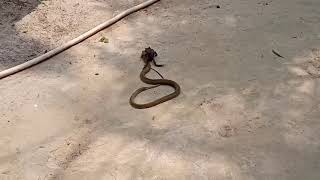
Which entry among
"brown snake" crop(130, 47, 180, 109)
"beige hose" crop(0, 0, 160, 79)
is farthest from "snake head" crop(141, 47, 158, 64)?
"beige hose" crop(0, 0, 160, 79)

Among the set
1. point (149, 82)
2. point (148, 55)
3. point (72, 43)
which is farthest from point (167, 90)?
point (72, 43)

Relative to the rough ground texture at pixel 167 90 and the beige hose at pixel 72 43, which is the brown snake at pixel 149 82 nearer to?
the rough ground texture at pixel 167 90

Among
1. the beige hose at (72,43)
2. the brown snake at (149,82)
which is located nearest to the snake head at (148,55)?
the brown snake at (149,82)

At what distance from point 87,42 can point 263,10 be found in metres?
1.99

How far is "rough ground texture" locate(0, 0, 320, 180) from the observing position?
3.05 metres

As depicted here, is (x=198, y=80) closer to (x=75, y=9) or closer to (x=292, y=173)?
(x=292, y=173)

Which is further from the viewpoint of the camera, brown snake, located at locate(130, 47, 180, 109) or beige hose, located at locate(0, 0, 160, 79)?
beige hose, located at locate(0, 0, 160, 79)

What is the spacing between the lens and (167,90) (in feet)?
12.5

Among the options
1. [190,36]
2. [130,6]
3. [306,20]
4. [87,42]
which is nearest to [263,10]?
[306,20]

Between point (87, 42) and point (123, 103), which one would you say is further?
point (87, 42)

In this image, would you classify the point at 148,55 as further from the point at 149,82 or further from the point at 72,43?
the point at 72,43

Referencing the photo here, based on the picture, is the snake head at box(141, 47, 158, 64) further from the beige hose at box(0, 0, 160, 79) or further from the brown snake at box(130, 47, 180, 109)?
the beige hose at box(0, 0, 160, 79)

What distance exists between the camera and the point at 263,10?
501cm

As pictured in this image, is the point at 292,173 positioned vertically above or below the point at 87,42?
below
